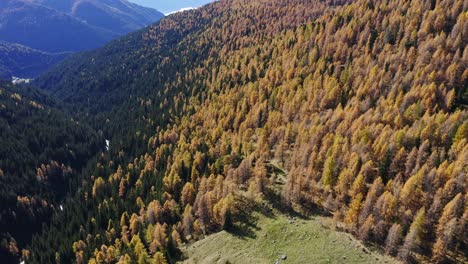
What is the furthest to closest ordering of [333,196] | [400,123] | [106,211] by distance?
[106,211] < [400,123] < [333,196]

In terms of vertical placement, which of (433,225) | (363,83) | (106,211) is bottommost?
(106,211)

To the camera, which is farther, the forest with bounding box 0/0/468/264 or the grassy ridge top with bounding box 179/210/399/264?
the forest with bounding box 0/0/468/264

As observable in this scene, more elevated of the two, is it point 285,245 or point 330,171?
point 330,171

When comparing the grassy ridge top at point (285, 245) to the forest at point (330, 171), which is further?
the forest at point (330, 171)

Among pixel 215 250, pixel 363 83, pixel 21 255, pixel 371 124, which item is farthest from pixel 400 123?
pixel 21 255

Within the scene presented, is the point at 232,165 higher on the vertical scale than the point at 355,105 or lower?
lower

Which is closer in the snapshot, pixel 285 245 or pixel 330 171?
pixel 285 245

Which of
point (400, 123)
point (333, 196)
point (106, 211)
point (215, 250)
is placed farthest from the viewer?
point (106, 211)

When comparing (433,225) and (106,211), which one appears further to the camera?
(106,211)

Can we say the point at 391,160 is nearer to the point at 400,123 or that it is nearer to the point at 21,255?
the point at 400,123
